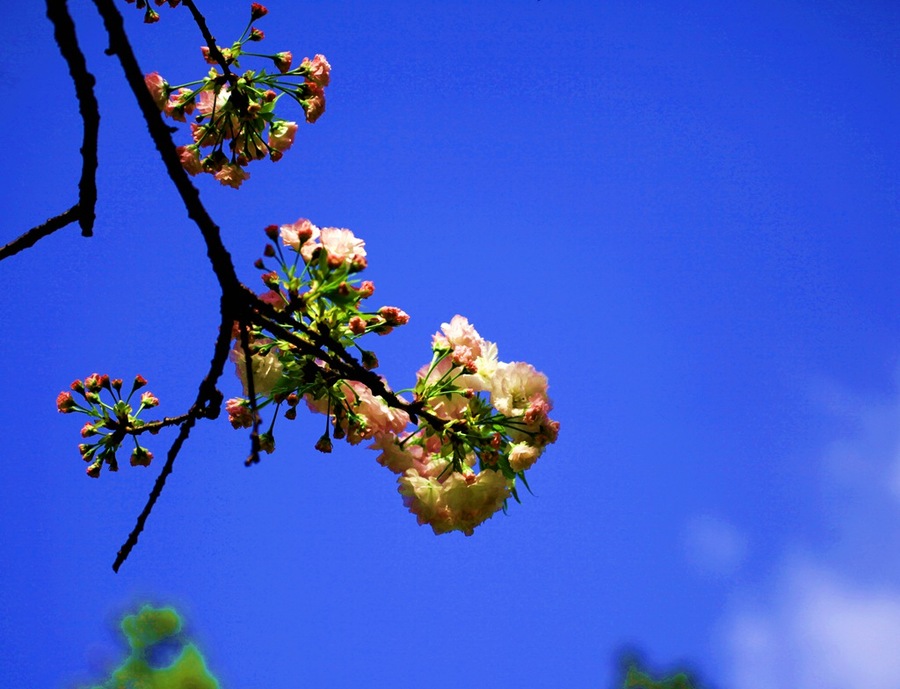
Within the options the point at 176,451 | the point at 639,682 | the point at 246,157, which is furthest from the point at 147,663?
the point at 176,451

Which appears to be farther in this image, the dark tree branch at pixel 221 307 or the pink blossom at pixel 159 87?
the pink blossom at pixel 159 87

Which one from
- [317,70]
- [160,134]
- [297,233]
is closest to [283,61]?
[317,70]

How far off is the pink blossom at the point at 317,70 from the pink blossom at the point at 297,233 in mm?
1245

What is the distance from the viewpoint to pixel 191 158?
3.01 metres

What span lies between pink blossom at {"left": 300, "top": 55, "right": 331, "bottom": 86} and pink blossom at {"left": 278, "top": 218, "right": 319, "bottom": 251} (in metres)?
1.25

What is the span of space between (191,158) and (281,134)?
1.21 feet

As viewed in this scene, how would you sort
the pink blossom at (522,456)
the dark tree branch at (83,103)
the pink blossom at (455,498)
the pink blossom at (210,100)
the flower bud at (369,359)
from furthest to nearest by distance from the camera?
the pink blossom at (210,100) → the pink blossom at (455,498) → the pink blossom at (522,456) → the flower bud at (369,359) → the dark tree branch at (83,103)

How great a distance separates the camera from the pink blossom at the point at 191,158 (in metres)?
3.00

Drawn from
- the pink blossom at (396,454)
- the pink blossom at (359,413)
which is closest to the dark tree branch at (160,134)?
the pink blossom at (359,413)

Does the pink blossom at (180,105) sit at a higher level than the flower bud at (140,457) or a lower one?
higher

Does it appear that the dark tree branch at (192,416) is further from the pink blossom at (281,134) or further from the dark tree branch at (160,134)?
the pink blossom at (281,134)

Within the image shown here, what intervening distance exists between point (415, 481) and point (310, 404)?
43cm

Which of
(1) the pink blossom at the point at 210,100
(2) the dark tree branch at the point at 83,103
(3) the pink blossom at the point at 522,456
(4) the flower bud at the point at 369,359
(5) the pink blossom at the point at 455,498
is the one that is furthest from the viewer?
(1) the pink blossom at the point at 210,100

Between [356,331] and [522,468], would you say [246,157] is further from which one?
[522,468]
